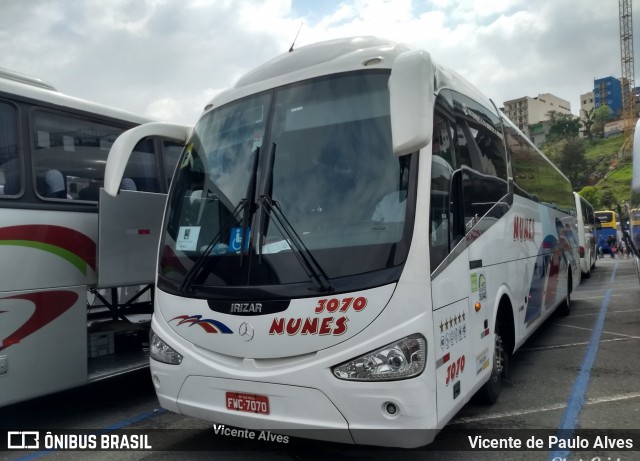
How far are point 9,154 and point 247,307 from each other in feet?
9.94

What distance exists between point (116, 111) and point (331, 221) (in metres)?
3.84

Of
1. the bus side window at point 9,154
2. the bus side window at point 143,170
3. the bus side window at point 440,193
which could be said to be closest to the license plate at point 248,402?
the bus side window at point 440,193

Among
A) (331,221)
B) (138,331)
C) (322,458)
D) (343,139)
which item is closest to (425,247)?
(331,221)

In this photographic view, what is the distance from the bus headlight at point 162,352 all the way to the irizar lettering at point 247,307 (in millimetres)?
660

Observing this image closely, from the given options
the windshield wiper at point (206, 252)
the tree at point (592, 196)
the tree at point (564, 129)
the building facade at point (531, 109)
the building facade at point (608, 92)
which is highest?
the building facade at point (608, 92)

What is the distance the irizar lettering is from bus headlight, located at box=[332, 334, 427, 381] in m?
0.77

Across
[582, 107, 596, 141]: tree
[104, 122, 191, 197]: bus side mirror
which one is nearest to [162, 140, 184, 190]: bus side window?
A: [104, 122, 191, 197]: bus side mirror

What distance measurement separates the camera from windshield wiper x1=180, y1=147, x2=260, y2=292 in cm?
407

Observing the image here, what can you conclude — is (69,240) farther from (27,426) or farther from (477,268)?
(477,268)

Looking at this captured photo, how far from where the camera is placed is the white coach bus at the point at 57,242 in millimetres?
5051

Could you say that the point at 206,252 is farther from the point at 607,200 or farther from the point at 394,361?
the point at 607,200

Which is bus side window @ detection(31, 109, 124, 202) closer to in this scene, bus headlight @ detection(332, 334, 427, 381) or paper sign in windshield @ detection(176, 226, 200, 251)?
paper sign in windshield @ detection(176, 226, 200, 251)

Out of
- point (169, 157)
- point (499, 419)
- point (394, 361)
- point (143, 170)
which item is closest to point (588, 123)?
point (169, 157)

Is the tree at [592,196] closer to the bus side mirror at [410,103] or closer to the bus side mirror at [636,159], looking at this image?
the bus side mirror at [636,159]
